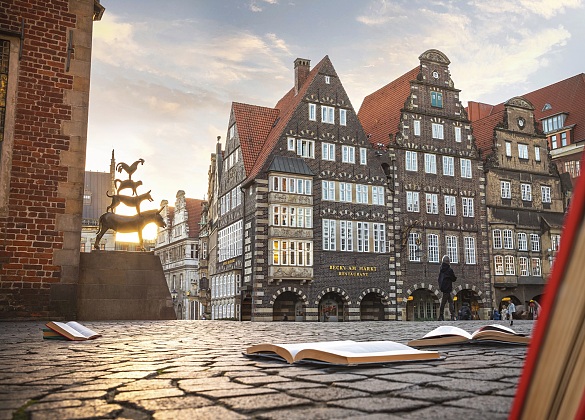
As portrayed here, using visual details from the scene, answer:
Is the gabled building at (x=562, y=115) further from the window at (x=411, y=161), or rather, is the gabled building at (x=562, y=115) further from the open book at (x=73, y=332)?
the open book at (x=73, y=332)

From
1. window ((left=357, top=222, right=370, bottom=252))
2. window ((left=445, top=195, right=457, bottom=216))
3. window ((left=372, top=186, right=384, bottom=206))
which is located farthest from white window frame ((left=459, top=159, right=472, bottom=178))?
window ((left=357, top=222, right=370, bottom=252))

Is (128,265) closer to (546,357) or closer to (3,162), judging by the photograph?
(3,162)

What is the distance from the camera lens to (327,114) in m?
31.8

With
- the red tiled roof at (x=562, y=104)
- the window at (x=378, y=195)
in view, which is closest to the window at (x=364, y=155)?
the window at (x=378, y=195)

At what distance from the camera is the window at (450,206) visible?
112 ft

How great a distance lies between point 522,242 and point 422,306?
8.25m

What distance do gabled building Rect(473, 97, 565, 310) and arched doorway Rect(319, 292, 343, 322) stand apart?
10251 mm

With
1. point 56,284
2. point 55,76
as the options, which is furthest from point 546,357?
point 55,76

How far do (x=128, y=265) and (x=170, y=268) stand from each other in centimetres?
4474

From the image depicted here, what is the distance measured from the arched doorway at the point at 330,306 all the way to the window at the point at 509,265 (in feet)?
37.0

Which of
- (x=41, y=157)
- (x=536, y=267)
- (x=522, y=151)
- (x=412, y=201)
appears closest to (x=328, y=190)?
(x=412, y=201)

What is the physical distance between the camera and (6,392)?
259cm

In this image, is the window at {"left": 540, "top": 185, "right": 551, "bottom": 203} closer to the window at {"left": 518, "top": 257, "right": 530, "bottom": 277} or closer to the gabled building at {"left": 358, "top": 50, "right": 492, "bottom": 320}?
the window at {"left": 518, "top": 257, "right": 530, "bottom": 277}

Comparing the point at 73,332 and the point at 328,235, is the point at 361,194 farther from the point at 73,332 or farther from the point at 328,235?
the point at 73,332
